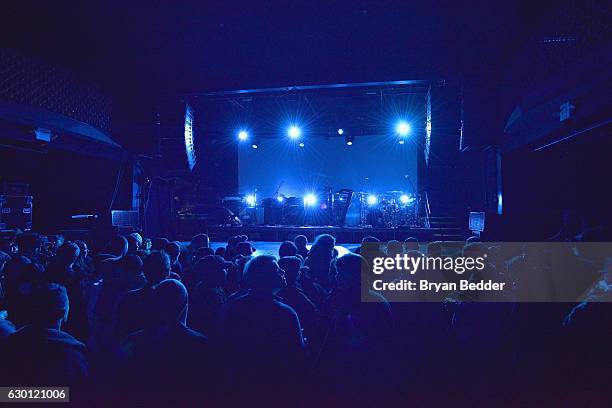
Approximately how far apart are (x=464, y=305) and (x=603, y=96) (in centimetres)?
402

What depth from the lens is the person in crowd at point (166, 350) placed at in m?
1.69

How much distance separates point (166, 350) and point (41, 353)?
1.79ft

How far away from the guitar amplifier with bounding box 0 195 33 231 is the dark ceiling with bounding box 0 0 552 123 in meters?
2.98

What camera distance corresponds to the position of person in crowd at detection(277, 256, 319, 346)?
7.60ft

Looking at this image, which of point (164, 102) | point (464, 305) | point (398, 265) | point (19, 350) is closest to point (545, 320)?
point (464, 305)

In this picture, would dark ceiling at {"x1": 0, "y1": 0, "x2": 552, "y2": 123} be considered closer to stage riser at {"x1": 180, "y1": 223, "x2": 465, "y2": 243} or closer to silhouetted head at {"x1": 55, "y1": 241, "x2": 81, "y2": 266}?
stage riser at {"x1": 180, "y1": 223, "x2": 465, "y2": 243}

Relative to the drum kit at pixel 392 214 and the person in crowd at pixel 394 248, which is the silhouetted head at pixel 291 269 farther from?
the drum kit at pixel 392 214

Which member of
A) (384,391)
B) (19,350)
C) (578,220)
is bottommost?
(384,391)

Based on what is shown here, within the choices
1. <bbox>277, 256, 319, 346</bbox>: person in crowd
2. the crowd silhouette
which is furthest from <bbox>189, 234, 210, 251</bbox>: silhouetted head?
<bbox>277, 256, 319, 346</bbox>: person in crowd

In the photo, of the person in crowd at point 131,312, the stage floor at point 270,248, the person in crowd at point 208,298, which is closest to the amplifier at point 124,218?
the stage floor at point 270,248

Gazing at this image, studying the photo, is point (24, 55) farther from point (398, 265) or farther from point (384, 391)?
point (384, 391)

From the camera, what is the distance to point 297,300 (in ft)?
7.91

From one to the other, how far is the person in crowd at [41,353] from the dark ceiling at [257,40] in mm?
5529

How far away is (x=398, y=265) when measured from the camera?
3453 millimetres
